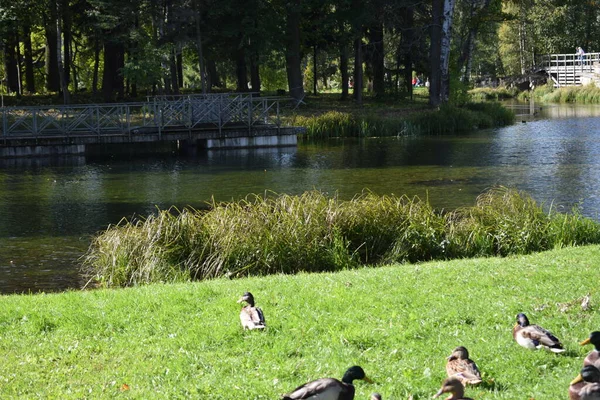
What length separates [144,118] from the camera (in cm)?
3284

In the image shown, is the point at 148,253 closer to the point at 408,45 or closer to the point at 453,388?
the point at 453,388

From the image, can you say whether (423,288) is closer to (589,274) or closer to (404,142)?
(589,274)

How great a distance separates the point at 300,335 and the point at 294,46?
35.9 m

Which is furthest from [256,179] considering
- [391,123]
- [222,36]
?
[222,36]

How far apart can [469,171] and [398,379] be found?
746 inches

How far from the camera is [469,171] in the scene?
24.8 m

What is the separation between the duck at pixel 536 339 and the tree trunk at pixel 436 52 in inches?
1429

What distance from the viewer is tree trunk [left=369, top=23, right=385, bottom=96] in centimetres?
4762

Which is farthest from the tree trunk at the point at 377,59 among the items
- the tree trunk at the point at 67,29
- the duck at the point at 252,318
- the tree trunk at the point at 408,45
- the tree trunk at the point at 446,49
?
the duck at the point at 252,318

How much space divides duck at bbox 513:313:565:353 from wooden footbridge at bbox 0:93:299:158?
26631mm

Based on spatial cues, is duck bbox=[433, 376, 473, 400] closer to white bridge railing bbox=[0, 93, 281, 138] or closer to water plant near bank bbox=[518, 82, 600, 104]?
white bridge railing bbox=[0, 93, 281, 138]

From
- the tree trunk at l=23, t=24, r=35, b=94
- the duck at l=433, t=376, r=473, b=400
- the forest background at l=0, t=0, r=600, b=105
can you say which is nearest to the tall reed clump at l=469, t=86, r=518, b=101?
the forest background at l=0, t=0, r=600, b=105

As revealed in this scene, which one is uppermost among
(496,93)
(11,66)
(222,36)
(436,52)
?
(222,36)

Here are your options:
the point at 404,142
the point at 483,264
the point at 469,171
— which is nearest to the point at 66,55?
the point at 404,142
